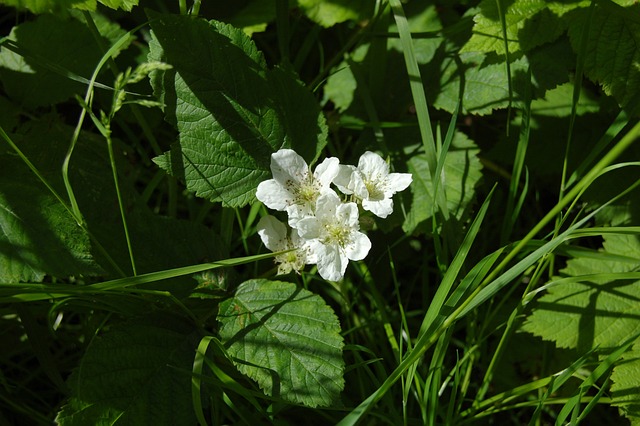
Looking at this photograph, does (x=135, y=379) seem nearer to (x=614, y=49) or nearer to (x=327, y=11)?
(x=327, y=11)

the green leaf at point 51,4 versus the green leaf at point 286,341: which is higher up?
the green leaf at point 51,4

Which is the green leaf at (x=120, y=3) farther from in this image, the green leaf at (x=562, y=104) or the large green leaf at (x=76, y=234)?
the green leaf at (x=562, y=104)

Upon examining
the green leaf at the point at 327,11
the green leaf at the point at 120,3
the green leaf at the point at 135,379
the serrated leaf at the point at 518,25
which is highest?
the green leaf at the point at 120,3

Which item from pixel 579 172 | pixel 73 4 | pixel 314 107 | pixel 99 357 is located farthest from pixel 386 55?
pixel 99 357

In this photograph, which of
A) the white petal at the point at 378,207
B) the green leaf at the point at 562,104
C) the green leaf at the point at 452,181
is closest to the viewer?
the white petal at the point at 378,207

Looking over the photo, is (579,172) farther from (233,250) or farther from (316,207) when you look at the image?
(233,250)

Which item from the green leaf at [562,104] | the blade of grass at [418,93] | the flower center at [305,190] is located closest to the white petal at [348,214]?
the flower center at [305,190]
